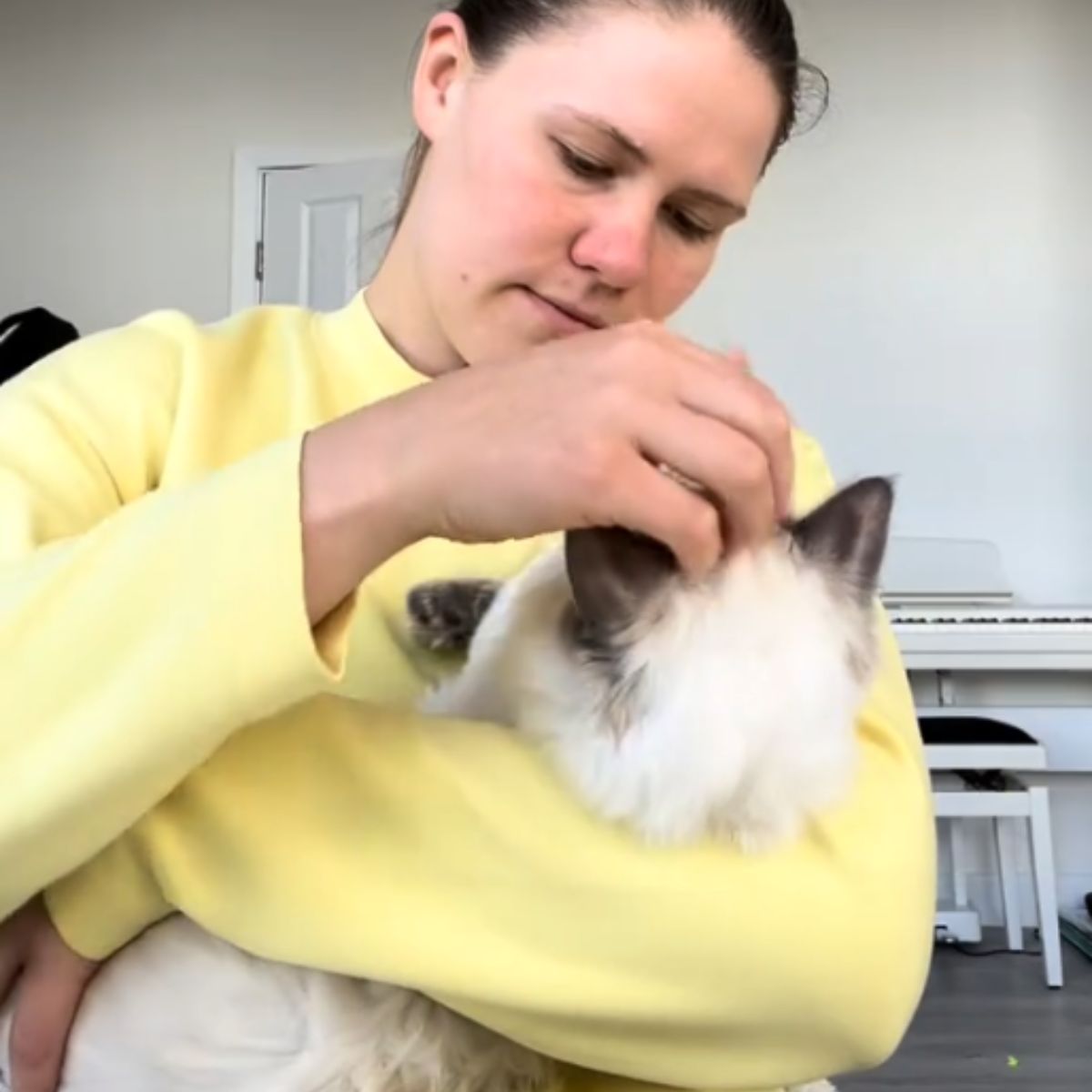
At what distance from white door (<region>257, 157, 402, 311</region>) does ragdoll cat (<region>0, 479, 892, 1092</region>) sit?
346cm

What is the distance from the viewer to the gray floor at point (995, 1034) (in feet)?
7.27

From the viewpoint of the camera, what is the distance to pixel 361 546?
49 cm

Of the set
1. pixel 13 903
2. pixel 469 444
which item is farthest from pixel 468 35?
pixel 13 903

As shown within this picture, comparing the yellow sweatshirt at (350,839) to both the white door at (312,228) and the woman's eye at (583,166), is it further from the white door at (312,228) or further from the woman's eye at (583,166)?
Result: the white door at (312,228)

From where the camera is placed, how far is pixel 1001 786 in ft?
10.7

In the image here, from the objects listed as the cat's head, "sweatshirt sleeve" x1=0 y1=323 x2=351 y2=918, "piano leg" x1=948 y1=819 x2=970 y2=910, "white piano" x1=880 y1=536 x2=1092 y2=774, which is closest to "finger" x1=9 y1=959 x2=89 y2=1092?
"sweatshirt sleeve" x1=0 y1=323 x2=351 y2=918

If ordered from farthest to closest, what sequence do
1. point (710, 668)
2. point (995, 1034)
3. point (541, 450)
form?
point (995, 1034) → point (710, 668) → point (541, 450)

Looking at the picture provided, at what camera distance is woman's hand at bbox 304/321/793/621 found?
1.57 feet

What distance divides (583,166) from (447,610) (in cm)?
28

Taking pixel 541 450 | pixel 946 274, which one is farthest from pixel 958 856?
pixel 541 450

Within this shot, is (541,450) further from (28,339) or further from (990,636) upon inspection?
(990,636)

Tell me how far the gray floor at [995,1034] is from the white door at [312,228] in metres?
2.54

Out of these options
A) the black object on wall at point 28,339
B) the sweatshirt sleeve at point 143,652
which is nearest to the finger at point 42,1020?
the sweatshirt sleeve at point 143,652

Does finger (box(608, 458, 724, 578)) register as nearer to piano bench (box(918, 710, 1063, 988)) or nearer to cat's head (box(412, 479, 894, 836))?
cat's head (box(412, 479, 894, 836))
